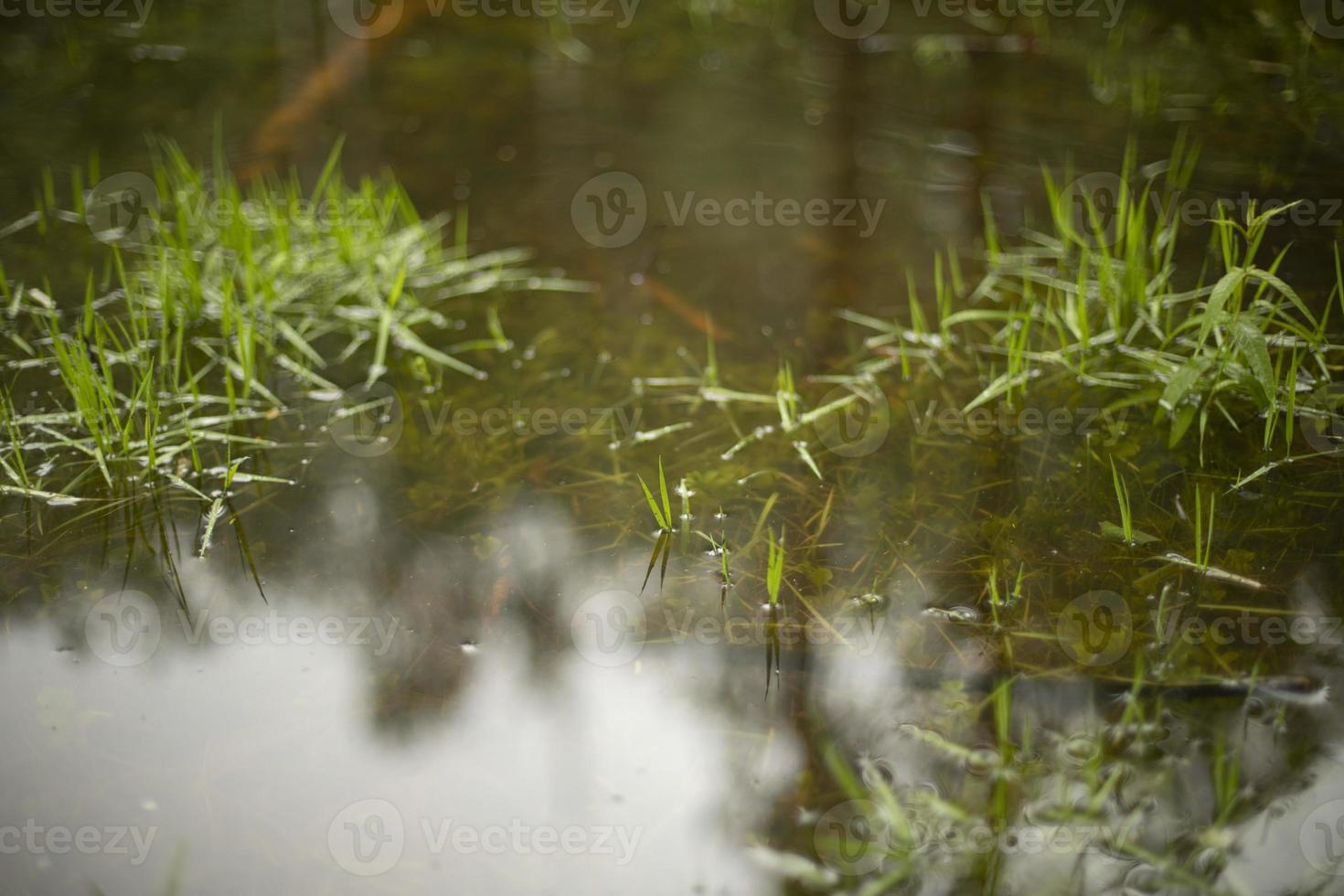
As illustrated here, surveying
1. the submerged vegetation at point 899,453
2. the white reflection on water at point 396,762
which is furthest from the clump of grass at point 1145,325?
the white reflection on water at point 396,762

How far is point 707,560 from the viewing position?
1.74 meters

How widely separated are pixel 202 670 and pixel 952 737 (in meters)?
1.11

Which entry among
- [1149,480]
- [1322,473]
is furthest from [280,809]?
[1322,473]

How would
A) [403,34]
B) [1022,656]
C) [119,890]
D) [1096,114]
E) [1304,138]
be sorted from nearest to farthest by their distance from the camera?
[119,890], [1022,656], [1304,138], [1096,114], [403,34]

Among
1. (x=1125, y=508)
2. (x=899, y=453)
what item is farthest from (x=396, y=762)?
(x=1125, y=508)

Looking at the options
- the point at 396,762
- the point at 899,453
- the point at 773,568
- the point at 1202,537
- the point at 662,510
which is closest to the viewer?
the point at 396,762

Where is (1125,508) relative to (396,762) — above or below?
above

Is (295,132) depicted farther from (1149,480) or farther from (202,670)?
(1149,480)

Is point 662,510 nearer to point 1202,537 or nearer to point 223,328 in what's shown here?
point 1202,537

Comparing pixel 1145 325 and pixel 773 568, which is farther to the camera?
pixel 1145 325

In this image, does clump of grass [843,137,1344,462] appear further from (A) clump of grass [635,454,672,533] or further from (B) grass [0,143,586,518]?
(B) grass [0,143,586,518]

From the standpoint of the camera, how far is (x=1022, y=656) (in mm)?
1518

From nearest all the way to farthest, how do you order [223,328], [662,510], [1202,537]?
1. [1202,537]
2. [662,510]
3. [223,328]

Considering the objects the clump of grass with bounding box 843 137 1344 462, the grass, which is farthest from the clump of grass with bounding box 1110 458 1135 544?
the grass
